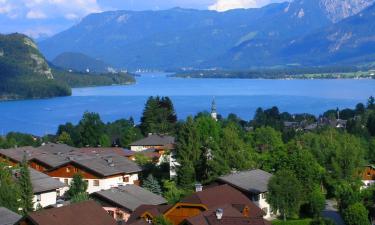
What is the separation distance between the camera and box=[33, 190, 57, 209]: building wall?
25188 millimetres

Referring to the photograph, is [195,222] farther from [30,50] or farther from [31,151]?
[30,50]

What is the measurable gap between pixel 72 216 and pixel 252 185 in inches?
316

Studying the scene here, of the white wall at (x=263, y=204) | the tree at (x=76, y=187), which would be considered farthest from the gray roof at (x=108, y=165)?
the white wall at (x=263, y=204)

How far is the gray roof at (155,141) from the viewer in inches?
1597

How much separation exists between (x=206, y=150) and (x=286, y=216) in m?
4.90

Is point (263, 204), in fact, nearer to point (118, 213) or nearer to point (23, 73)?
point (118, 213)

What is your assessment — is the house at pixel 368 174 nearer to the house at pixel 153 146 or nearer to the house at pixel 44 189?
the house at pixel 153 146

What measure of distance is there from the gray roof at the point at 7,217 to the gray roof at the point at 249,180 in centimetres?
765

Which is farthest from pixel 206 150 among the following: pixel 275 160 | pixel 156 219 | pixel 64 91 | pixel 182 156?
pixel 64 91

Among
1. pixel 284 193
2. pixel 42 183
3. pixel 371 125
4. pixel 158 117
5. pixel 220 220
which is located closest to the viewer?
pixel 220 220

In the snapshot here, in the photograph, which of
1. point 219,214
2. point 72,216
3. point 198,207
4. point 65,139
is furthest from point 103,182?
point 65,139

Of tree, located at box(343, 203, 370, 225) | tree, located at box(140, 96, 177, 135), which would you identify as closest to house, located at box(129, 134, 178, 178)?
tree, located at box(140, 96, 177, 135)

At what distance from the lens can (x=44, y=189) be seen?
2555cm

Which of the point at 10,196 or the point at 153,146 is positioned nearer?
the point at 10,196
